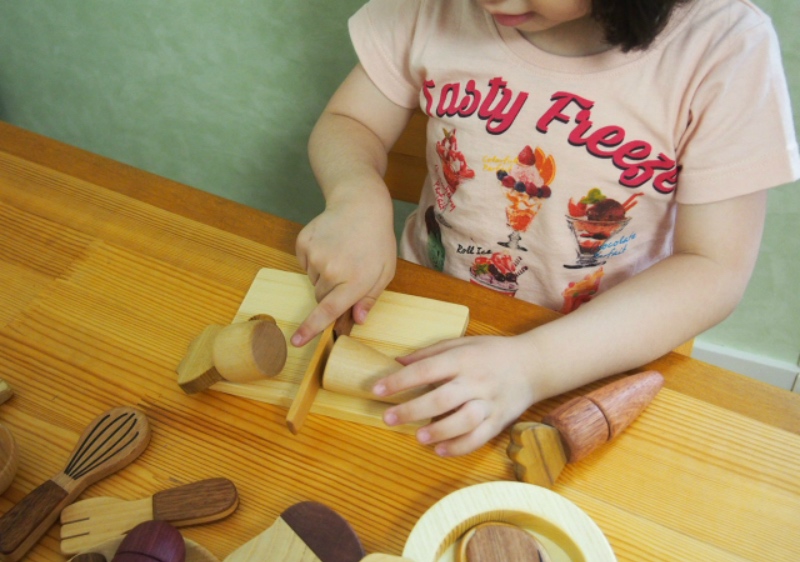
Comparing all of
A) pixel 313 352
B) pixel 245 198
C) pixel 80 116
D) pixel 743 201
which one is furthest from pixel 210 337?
pixel 80 116

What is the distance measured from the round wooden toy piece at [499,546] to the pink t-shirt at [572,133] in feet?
1.21

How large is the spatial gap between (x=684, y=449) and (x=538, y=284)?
314 mm

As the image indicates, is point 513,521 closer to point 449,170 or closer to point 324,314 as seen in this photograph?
point 324,314

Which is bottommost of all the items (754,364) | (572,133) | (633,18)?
(754,364)

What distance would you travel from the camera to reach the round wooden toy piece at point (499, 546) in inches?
14.8

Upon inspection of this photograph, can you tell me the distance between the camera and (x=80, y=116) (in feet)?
4.42

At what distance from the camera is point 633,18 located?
50 cm

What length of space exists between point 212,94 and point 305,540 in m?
0.92

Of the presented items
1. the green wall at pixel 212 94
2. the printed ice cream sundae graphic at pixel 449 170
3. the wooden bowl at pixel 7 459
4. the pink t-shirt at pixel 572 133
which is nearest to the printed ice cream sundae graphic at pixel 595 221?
the pink t-shirt at pixel 572 133

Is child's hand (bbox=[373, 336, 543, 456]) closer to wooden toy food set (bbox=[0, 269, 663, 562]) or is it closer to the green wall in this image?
wooden toy food set (bbox=[0, 269, 663, 562])

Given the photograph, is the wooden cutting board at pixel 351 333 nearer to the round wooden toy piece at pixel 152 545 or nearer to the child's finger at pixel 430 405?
the child's finger at pixel 430 405

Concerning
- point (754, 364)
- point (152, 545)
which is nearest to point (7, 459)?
point (152, 545)

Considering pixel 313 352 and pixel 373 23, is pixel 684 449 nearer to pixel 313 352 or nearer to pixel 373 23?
pixel 313 352

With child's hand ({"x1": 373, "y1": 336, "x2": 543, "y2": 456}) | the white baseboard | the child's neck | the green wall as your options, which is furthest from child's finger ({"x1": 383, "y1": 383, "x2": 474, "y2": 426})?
the white baseboard
